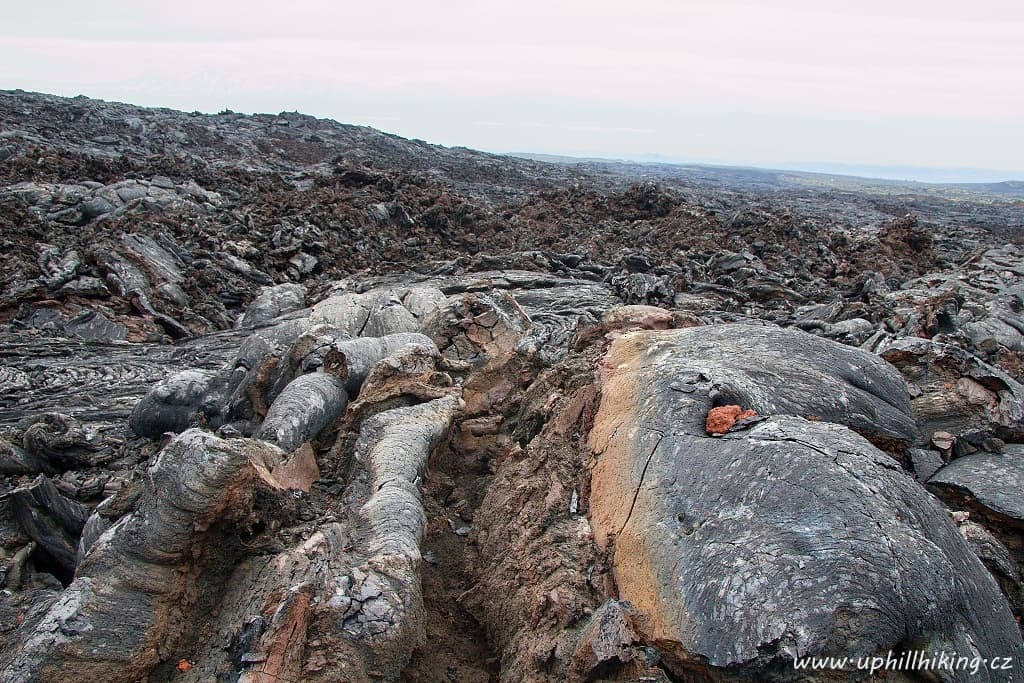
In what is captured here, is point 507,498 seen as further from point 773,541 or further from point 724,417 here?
point 773,541

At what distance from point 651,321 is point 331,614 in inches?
161

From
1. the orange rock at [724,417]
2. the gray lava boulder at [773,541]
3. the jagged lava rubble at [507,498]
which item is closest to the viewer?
the gray lava boulder at [773,541]

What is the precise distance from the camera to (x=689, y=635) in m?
3.08

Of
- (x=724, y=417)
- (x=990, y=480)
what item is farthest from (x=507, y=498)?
(x=990, y=480)

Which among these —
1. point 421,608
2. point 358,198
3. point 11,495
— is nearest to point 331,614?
point 421,608

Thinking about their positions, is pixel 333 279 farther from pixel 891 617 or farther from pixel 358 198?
pixel 891 617

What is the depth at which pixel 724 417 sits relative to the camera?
411 cm

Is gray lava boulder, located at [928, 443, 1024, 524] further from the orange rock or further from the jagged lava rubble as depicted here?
the orange rock

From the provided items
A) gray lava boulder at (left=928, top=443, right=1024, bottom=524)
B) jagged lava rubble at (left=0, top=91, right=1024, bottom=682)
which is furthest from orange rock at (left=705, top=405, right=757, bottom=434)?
gray lava boulder at (left=928, top=443, right=1024, bottom=524)

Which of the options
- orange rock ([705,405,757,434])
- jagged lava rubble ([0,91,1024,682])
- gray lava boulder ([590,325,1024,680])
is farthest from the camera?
orange rock ([705,405,757,434])

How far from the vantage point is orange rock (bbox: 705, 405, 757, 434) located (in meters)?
4.04

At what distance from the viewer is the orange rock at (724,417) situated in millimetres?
4043

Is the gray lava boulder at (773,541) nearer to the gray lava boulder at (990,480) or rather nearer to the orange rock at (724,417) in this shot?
the orange rock at (724,417)

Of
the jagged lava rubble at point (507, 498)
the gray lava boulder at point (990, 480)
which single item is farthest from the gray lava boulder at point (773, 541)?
the gray lava boulder at point (990, 480)
